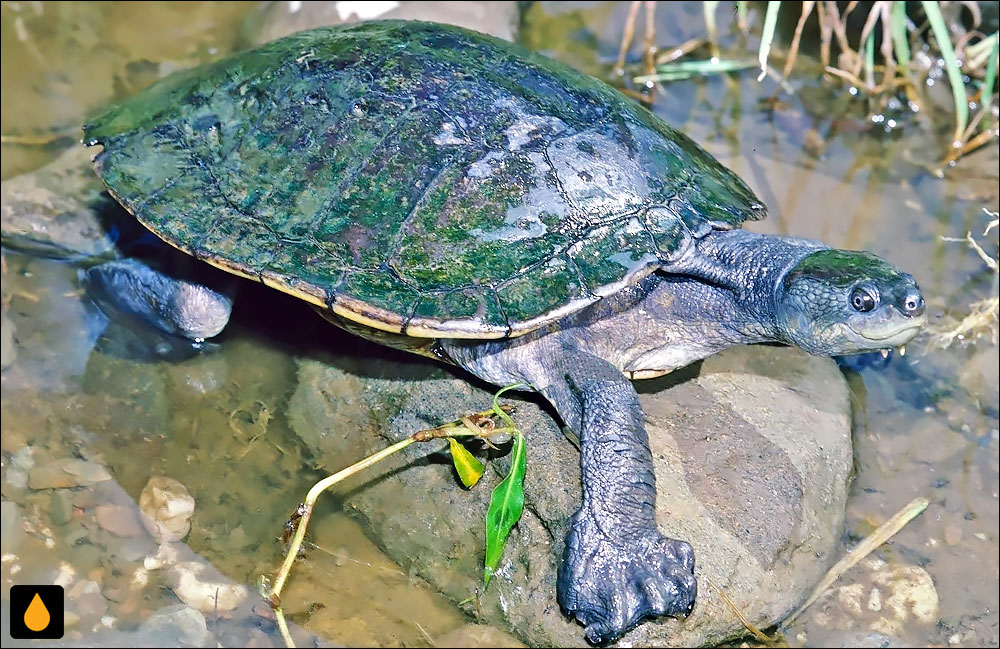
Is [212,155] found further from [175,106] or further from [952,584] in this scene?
[952,584]

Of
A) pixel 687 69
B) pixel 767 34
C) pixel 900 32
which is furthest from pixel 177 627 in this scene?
pixel 900 32

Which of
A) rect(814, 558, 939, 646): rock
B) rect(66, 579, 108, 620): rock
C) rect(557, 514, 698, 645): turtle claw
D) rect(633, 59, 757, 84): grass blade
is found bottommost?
rect(66, 579, 108, 620): rock

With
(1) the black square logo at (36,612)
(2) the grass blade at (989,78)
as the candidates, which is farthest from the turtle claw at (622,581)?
(2) the grass blade at (989,78)

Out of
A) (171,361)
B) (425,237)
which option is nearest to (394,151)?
Result: (425,237)

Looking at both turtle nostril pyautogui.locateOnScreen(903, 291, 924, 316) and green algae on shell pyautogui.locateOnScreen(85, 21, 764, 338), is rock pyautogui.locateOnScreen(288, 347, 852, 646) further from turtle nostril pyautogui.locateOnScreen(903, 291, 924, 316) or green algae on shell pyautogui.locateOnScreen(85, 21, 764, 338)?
turtle nostril pyautogui.locateOnScreen(903, 291, 924, 316)

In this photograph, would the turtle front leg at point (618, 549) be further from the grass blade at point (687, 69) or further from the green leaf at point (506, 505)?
the grass blade at point (687, 69)

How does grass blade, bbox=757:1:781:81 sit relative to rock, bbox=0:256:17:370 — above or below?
above

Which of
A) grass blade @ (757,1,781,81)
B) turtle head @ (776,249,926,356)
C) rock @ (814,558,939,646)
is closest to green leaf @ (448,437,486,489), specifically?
turtle head @ (776,249,926,356)
